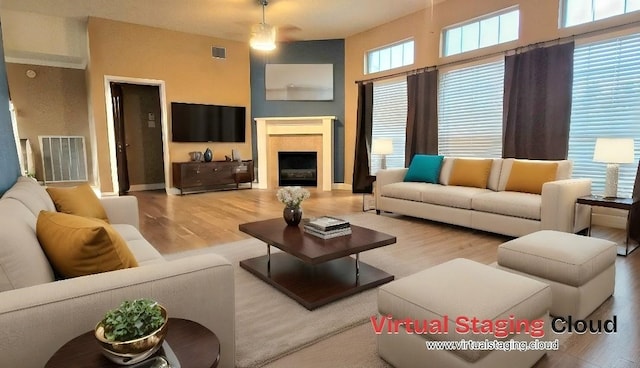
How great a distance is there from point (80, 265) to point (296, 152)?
21.3 ft

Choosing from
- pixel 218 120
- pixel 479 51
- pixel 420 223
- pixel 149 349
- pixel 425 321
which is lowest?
pixel 420 223

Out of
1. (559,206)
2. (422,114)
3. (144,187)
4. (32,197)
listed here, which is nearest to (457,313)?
(32,197)

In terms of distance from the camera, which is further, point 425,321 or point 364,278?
point 364,278

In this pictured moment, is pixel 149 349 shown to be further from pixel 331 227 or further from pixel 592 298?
pixel 592 298

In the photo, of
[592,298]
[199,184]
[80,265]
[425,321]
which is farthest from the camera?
[199,184]

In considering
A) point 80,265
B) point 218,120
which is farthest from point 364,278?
point 218,120

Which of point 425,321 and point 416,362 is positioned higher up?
point 425,321

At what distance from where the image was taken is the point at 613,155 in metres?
3.22

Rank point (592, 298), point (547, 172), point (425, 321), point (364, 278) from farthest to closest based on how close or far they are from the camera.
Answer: point (547, 172), point (364, 278), point (592, 298), point (425, 321)

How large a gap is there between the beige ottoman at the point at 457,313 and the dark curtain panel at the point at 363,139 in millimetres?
5215

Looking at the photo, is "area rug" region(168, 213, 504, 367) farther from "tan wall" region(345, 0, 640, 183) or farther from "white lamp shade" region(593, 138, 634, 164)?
"tan wall" region(345, 0, 640, 183)

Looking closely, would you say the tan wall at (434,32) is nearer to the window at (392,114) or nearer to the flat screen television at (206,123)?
the window at (392,114)

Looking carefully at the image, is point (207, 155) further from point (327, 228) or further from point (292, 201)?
point (327, 228)

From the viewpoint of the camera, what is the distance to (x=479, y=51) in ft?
16.7
